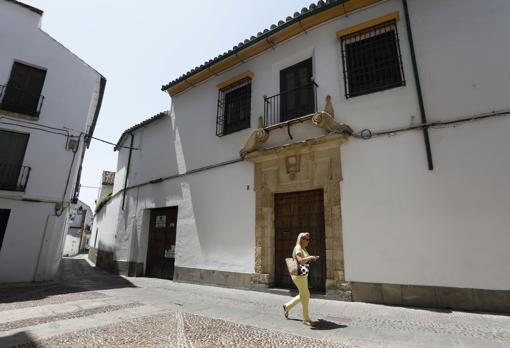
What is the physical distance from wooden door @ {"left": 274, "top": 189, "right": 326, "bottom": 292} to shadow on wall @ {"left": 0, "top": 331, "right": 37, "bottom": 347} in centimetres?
444

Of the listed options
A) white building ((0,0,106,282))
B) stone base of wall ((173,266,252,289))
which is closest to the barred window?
stone base of wall ((173,266,252,289))

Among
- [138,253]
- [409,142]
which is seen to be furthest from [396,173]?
[138,253]

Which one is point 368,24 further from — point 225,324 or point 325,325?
point 225,324

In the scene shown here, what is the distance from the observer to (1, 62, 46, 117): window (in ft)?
29.8

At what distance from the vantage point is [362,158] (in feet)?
18.7

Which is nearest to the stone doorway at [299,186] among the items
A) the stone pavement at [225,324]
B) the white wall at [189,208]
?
the white wall at [189,208]

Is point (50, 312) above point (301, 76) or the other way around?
the other way around

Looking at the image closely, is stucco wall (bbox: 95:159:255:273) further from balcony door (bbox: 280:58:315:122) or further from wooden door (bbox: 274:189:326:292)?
balcony door (bbox: 280:58:315:122)

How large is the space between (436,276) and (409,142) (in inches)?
91.8

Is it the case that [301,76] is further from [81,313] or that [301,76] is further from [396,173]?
[81,313]

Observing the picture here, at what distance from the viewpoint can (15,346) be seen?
2.99m

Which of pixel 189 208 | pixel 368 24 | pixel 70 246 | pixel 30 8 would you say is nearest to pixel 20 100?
pixel 30 8

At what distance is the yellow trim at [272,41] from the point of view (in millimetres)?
6387

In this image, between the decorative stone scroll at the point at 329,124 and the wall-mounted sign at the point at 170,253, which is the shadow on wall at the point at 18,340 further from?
the wall-mounted sign at the point at 170,253
